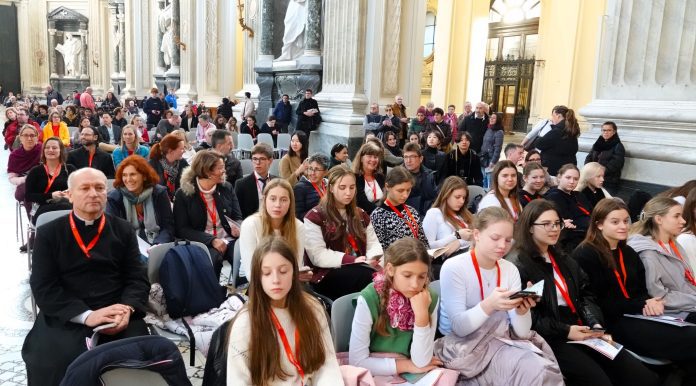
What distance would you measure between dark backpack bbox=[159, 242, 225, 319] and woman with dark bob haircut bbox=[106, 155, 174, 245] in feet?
3.01

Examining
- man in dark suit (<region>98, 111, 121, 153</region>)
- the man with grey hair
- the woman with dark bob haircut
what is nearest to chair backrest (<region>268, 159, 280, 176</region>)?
the man with grey hair

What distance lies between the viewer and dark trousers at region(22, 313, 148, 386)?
2.45 m

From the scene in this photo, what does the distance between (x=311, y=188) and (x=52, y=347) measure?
2.39m

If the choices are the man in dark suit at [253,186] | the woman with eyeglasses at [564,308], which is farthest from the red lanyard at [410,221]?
the man in dark suit at [253,186]

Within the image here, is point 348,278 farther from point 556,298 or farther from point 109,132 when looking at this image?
point 109,132

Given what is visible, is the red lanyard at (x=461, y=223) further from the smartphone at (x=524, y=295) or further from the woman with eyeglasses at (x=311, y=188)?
the smartphone at (x=524, y=295)

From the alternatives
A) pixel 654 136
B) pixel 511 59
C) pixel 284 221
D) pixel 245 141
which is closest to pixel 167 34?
pixel 245 141

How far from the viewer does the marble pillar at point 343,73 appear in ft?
30.8

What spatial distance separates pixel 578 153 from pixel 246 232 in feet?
13.8

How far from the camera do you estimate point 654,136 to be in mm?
5172

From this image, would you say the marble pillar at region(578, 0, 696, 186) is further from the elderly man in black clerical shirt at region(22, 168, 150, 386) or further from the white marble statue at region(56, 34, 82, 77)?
the white marble statue at region(56, 34, 82, 77)

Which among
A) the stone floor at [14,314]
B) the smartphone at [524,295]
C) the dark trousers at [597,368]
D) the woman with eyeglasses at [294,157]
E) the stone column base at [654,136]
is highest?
the stone column base at [654,136]

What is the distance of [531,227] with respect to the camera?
291 centimetres

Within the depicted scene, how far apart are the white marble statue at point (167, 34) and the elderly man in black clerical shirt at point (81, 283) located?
52.5 ft
